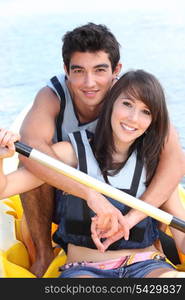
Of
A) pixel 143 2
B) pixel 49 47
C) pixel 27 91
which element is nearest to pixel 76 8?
pixel 143 2

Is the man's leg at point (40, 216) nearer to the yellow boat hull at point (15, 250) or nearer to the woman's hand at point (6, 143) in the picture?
the yellow boat hull at point (15, 250)

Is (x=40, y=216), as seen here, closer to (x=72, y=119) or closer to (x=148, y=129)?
(x=72, y=119)

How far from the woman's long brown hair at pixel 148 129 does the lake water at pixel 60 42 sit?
2.84m

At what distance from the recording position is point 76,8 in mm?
10594

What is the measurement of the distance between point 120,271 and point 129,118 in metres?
0.47

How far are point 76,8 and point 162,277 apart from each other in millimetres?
9136

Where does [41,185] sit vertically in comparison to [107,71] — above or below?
below

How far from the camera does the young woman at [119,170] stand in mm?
1959

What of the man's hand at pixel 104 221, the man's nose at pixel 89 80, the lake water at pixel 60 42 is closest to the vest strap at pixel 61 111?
the man's nose at pixel 89 80

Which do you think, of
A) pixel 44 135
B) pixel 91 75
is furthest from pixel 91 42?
pixel 44 135

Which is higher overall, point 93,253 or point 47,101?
point 47,101

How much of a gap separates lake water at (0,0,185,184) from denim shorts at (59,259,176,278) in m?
3.02

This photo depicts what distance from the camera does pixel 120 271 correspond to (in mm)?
1945

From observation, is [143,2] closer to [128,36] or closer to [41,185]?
[128,36]
